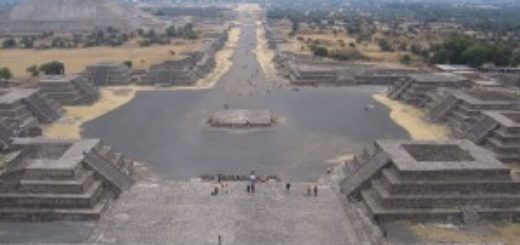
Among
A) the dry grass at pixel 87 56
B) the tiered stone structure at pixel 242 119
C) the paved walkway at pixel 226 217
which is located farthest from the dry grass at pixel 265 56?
the paved walkway at pixel 226 217

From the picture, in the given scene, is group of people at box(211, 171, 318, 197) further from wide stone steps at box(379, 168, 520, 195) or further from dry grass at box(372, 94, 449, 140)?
dry grass at box(372, 94, 449, 140)

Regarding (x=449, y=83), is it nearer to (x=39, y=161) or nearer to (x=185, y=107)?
(x=185, y=107)

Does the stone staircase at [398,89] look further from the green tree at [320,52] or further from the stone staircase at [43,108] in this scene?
the stone staircase at [43,108]

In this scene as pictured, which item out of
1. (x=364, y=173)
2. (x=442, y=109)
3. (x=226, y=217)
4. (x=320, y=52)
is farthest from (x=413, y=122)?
(x=320, y=52)

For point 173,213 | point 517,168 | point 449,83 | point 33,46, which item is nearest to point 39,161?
point 173,213

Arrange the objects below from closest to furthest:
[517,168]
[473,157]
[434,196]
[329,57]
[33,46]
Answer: [434,196] → [473,157] → [517,168] → [329,57] → [33,46]

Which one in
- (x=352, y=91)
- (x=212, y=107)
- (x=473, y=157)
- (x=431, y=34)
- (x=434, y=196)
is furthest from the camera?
(x=431, y=34)

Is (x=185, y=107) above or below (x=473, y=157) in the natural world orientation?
below
